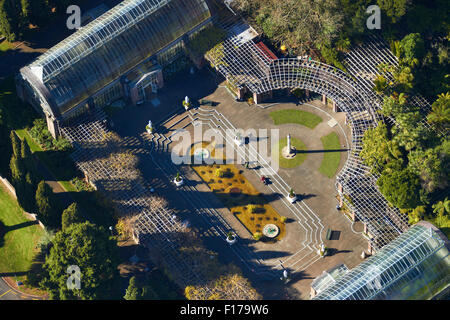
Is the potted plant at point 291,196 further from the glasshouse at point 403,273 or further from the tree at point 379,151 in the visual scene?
the glasshouse at point 403,273

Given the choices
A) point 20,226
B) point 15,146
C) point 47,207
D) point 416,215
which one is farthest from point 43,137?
point 416,215

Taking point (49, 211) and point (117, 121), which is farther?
point (117, 121)

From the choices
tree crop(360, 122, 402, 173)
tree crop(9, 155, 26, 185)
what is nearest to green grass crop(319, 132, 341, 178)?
tree crop(360, 122, 402, 173)

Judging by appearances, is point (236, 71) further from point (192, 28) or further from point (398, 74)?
point (398, 74)

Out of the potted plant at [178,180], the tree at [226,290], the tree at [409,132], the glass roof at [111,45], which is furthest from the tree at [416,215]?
the glass roof at [111,45]

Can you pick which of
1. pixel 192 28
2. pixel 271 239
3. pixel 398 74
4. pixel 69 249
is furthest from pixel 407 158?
pixel 69 249

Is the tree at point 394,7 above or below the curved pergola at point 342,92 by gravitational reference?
above

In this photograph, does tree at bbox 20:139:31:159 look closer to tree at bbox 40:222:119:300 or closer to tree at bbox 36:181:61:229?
tree at bbox 36:181:61:229
